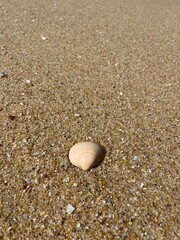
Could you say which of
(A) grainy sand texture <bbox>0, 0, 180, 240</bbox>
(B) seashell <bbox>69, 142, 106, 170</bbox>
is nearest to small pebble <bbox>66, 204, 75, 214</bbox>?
(A) grainy sand texture <bbox>0, 0, 180, 240</bbox>

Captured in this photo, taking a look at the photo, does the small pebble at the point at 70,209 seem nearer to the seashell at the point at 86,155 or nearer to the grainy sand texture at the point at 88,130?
the grainy sand texture at the point at 88,130

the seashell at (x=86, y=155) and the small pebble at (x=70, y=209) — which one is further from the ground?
the seashell at (x=86, y=155)

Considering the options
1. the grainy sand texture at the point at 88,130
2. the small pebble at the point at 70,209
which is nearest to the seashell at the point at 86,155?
the grainy sand texture at the point at 88,130

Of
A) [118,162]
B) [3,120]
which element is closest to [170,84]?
[118,162]

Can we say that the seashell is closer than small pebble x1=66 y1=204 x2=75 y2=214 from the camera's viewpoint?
No

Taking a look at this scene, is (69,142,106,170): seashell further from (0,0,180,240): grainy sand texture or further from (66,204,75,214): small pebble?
(66,204,75,214): small pebble

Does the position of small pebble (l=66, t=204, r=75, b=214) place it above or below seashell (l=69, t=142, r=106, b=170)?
below
